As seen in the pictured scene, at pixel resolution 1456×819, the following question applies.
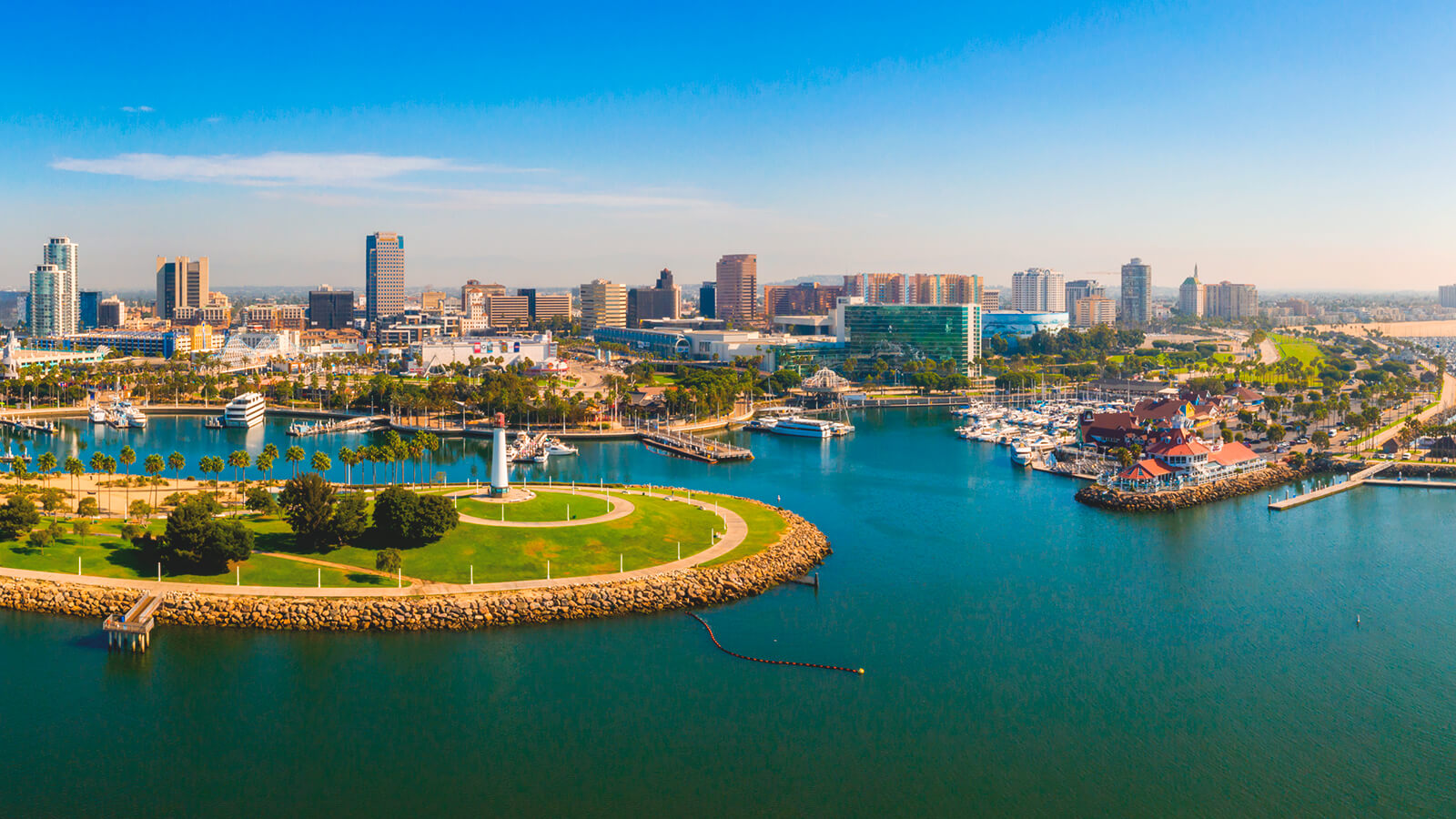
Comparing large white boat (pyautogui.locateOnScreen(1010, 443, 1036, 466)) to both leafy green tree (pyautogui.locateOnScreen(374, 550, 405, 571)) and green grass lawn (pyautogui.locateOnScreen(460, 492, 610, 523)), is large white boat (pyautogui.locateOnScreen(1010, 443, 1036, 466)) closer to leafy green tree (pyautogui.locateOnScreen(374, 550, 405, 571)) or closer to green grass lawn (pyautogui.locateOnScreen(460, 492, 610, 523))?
green grass lawn (pyautogui.locateOnScreen(460, 492, 610, 523))

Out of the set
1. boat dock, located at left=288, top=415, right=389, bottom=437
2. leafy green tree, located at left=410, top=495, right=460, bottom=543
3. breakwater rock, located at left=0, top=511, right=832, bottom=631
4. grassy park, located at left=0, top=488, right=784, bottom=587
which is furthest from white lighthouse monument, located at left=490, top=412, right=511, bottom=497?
boat dock, located at left=288, top=415, right=389, bottom=437

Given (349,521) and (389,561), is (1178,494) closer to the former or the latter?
(389,561)

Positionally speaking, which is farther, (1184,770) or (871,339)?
(871,339)

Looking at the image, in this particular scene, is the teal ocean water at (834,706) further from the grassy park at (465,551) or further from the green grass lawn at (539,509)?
the green grass lawn at (539,509)

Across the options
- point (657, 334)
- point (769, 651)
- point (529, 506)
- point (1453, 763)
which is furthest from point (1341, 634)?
point (657, 334)

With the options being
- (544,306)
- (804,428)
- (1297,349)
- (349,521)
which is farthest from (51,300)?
(1297,349)

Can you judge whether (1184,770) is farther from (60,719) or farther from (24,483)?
(24,483)
